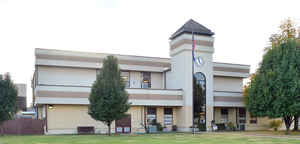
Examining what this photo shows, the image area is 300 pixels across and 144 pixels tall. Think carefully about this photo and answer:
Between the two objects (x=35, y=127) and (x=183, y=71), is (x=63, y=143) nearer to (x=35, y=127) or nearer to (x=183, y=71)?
(x=35, y=127)

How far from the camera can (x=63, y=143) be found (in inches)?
740

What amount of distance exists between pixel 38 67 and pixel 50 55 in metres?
1.73

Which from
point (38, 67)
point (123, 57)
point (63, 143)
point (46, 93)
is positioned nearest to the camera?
point (63, 143)

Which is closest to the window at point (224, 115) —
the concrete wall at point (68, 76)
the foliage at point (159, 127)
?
the foliage at point (159, 127)

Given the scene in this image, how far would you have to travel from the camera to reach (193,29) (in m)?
34.0

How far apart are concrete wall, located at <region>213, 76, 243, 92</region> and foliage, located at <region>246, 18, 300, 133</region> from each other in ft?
35.8

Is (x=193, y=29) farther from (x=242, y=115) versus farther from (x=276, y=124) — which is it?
(x=276, y=124)

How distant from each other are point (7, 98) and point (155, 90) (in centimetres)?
1381

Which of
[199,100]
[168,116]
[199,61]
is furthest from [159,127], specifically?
[199,61]

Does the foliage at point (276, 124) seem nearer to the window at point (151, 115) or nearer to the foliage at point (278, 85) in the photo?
the foliage at point (278, 85)

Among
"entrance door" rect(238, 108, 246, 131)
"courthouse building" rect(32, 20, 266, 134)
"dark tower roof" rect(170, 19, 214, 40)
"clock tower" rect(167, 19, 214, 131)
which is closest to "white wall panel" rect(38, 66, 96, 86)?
"courthouse building" rect(32, 20, 266, 134)

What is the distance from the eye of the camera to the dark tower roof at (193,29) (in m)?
33.8

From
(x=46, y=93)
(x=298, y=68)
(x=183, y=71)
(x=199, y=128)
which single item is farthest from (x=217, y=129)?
(x=46, y=93)

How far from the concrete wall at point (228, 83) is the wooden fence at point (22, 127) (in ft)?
70.7
